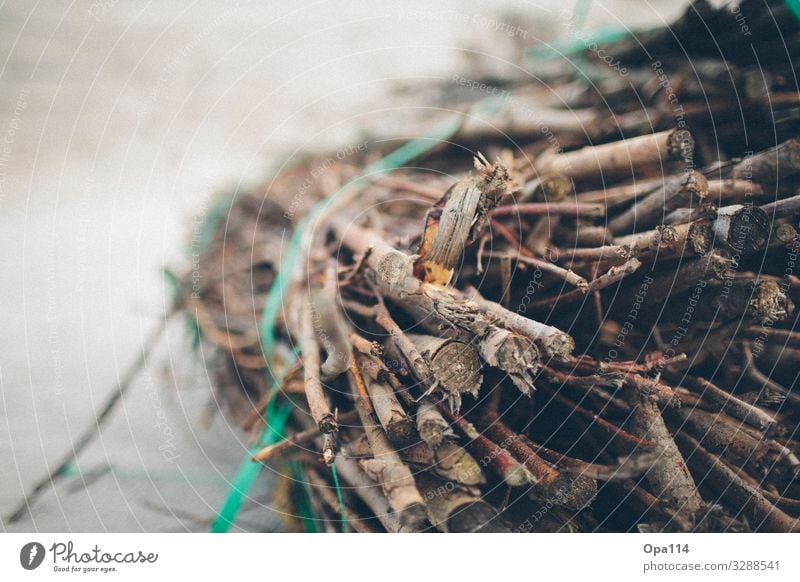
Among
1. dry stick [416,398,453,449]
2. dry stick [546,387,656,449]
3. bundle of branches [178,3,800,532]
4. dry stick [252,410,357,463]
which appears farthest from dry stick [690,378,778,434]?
dry stick [252,410,357,463]

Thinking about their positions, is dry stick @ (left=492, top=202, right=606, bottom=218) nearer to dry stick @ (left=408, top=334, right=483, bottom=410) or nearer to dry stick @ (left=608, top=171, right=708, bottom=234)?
Answer: dry stick @ (left=608, top=171, right=708, bottom=234)

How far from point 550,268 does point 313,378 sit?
0.32 metres

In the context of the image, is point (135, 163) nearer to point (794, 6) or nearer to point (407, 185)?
point (407, 185)

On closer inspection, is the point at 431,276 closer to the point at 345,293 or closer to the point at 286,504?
the point at 345,293

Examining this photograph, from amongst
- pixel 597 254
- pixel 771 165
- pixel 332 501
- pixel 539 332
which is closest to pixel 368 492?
pixel 332 501

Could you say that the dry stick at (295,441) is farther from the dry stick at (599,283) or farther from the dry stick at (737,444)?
the dry stick at (737,444)

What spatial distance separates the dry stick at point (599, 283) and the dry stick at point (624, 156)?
0.19 m

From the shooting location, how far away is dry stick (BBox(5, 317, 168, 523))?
2.38 feet

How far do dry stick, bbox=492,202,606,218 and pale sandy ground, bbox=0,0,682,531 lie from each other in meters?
0.32

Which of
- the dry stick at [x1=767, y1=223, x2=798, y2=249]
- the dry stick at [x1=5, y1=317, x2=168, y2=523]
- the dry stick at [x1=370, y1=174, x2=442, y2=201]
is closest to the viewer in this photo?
the dry stick at [x1=767, y1=223, x2=798, y2=249]

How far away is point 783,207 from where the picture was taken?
2.00ft

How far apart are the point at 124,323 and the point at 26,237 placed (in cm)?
19
